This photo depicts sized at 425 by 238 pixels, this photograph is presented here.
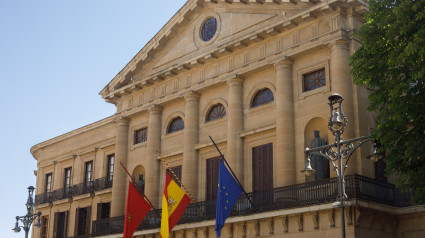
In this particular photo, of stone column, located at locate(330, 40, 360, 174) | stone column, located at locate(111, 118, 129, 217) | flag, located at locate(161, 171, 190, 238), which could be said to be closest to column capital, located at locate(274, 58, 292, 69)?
stone column, located at locate(330, 40, 360, 174)

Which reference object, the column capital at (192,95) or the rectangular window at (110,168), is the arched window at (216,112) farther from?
the rectangular window at (110,168)

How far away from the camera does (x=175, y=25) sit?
33125mm

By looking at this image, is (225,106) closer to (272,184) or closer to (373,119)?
(272,184)

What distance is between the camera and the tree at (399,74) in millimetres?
17547

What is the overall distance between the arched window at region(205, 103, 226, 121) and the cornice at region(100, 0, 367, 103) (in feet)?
7.36

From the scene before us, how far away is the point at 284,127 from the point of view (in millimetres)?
26375

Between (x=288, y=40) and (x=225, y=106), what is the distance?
440cm

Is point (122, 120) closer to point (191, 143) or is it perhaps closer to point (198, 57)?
point (191, 143)

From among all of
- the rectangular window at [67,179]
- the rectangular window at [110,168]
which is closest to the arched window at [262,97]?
the rectangular window at [110,168]

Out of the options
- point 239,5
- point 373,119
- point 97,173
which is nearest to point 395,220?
point 373,119

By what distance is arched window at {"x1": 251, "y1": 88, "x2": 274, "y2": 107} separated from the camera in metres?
28.2

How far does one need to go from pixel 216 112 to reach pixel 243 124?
233 cm

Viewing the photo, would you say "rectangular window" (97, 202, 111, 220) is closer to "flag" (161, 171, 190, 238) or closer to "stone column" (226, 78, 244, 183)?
"flag" (161, 171, 190, 238)

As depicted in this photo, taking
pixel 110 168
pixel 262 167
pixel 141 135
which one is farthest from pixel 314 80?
pixel 110 168
